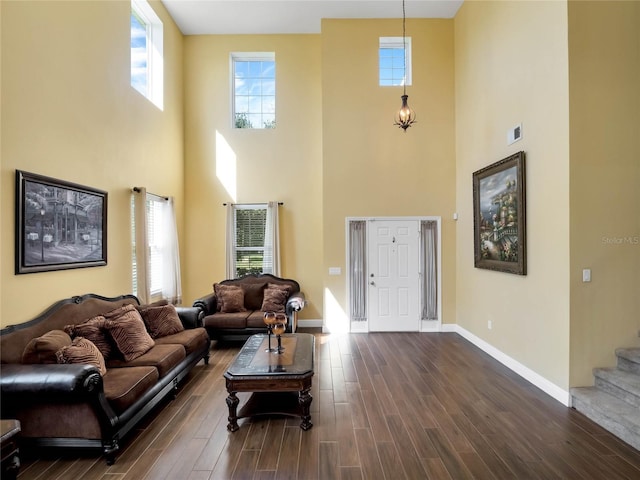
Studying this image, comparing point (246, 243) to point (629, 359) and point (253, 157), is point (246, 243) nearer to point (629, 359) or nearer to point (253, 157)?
point (253, 157)

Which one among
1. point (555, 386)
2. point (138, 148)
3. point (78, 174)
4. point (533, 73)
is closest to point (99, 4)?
point (138, 148)

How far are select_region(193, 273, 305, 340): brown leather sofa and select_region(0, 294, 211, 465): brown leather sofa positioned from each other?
1.88m

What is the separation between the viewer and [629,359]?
3.05m

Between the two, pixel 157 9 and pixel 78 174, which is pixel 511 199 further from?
pixel 157 9

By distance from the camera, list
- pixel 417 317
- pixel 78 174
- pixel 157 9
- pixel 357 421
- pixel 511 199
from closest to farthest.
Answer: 1. pixel 357 421
2. pixel 78 174
3. pixel 511 199
4. pixel 157 9
5. pixel 417 317

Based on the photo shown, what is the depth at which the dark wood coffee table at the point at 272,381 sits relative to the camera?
2771mm

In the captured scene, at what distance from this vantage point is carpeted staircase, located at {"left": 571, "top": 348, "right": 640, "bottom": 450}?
261cm

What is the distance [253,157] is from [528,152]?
4.57m

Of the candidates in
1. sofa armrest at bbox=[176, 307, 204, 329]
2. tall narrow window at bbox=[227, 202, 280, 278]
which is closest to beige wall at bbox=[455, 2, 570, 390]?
tall narrow window at bbox=[227, 202, 280, 278]

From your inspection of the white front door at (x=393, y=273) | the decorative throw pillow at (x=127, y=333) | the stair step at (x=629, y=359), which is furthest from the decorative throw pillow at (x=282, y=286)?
the stair step at (x=629, y=359)

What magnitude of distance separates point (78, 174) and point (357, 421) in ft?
12.4

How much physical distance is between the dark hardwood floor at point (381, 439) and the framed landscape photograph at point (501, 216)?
57.2 inches

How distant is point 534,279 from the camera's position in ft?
12.1

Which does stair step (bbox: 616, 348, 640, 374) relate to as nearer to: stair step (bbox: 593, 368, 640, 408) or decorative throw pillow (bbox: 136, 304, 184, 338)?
stair step (bbox: 593, 368, 640, 408)
